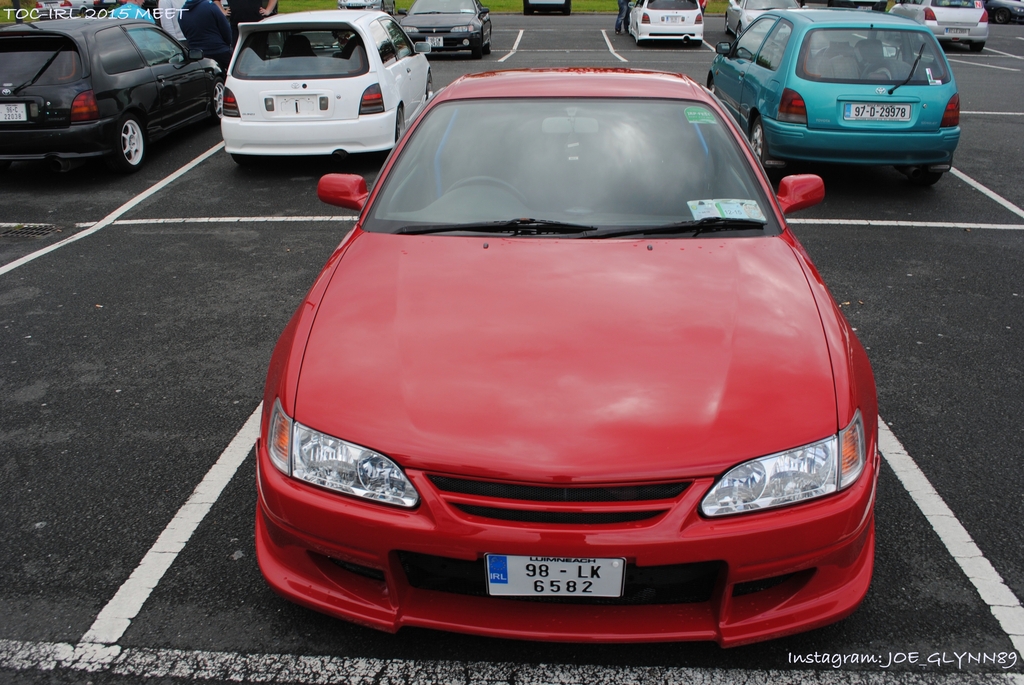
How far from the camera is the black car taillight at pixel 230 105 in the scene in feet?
27.0

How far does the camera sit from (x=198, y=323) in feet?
16.6

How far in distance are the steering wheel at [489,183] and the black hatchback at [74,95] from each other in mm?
6123

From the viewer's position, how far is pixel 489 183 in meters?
3.37

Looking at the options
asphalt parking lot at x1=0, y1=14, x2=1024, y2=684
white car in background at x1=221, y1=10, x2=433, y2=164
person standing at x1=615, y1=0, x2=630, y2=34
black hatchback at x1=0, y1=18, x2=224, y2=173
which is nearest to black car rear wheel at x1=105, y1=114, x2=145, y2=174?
black hatchback at x1=0, y1=18, x2=224, y2=173

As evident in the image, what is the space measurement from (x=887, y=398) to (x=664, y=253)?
5.75 feet

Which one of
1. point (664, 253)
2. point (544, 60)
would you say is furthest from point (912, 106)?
point (544, 60)

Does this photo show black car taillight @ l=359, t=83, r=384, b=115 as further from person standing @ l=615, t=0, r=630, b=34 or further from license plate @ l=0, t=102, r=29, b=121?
person standing @ l=615, t=0, r=630, b=34

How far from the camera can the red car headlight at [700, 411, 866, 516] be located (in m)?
2.12

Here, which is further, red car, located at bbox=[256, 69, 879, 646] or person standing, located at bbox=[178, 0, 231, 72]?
Answer: person standing, located at bbox=[178, 0, 231, 72]

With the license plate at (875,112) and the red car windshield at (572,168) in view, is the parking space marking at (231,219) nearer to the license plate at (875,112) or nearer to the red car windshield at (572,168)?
the red car windshield at (572,168)

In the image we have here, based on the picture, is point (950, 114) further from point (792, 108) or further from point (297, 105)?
point (297, 105)

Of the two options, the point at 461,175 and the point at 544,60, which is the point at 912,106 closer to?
the point at 461,175

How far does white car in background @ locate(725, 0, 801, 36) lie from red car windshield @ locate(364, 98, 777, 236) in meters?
17.0

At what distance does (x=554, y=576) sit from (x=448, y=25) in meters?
17.6
